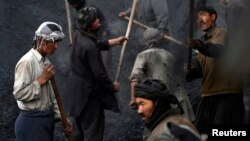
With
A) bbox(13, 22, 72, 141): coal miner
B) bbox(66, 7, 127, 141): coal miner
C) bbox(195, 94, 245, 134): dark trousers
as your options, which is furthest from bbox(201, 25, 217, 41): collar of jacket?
bbox(13, 22, 72, 141): coal miner

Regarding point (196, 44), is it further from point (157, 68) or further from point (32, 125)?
point (32, 125)

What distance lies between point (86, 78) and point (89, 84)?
0.09m

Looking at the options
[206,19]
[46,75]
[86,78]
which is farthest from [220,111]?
[46,75]

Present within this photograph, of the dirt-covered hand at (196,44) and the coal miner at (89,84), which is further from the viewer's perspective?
the coal miner at (89,84)

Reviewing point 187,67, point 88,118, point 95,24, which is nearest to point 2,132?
point 88,118

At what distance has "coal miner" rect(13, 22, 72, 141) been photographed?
693 cm

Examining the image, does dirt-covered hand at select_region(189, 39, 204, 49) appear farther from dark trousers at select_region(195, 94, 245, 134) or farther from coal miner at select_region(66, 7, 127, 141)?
coal miner at select_region(66, 7, 127, 141)

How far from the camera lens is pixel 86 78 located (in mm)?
8344

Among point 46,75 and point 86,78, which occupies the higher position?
point 46,75

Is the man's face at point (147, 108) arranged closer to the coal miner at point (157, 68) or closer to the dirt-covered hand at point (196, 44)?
the dirt-covered hand at point (196, 44)

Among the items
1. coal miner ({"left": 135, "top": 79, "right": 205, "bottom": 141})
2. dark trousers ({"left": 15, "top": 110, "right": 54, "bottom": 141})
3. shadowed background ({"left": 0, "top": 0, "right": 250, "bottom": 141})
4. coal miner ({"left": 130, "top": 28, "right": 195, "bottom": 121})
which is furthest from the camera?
shadowed background ({"left": 0, "top": 0, "right": 250, "bottom": 141})

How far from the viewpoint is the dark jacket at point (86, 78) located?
26.7ft

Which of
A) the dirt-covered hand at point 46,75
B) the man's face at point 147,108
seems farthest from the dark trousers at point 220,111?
the man's face at point 147,108

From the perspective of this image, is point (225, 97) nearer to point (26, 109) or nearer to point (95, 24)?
point (95, 24)
